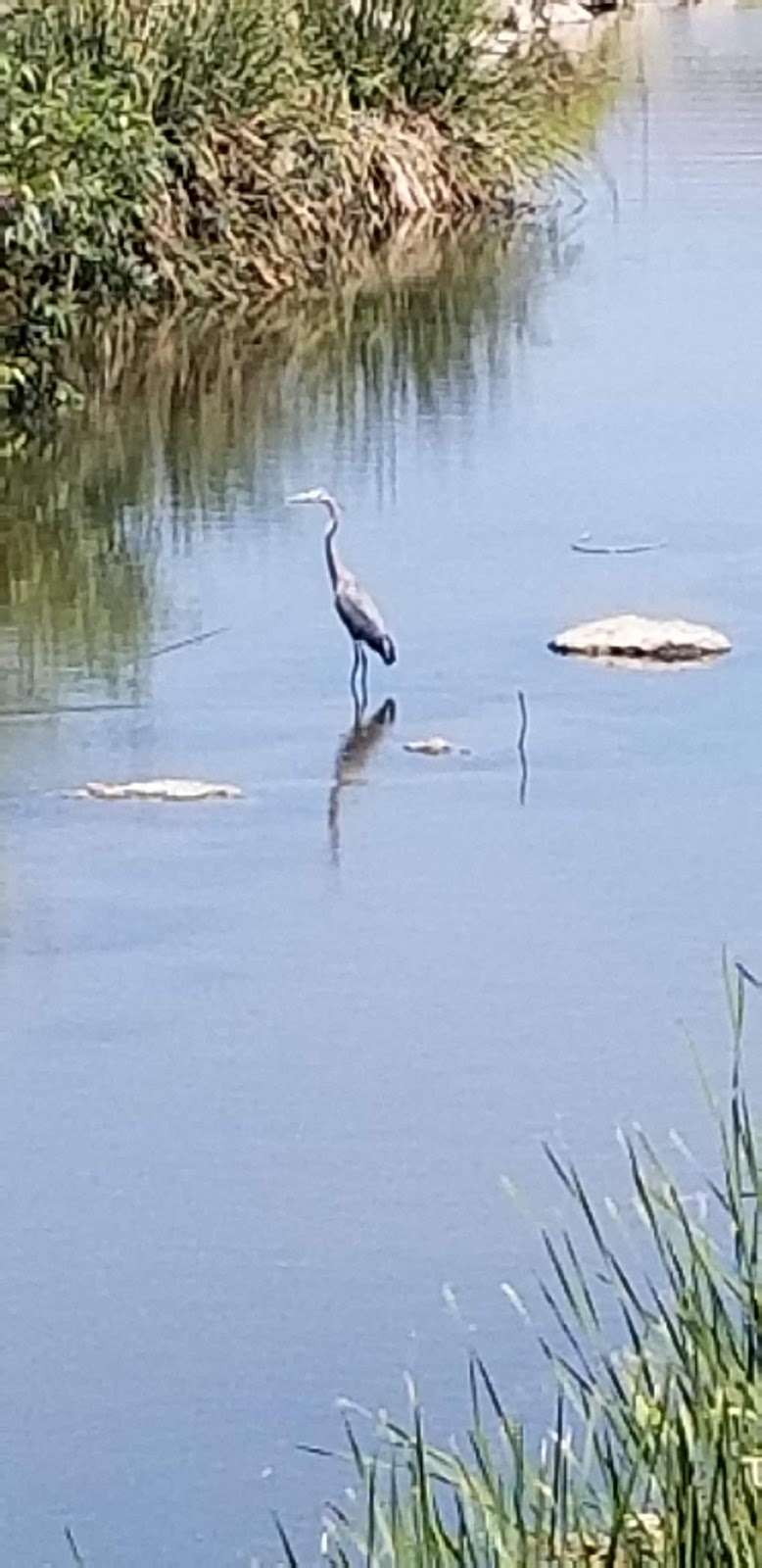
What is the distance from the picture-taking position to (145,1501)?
3439 millimetres

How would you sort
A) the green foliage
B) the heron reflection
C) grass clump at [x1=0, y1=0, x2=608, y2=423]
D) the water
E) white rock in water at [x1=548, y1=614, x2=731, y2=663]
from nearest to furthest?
the water
the heron reflection
white rock in water at [x1=548, y1=614, x2=731, y2=663]
grass clump at [x1=0, y1=0, x2=608, y2=423]
the green foliage

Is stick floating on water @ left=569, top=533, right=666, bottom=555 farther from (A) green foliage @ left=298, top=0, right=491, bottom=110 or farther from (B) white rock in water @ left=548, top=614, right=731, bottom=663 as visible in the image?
(A) green foliage @ left=298, top=0, right=491, bottom=110

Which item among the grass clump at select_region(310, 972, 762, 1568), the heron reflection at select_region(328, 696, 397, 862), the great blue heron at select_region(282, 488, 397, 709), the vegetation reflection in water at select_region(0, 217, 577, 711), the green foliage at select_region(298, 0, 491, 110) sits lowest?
the vegetation reflection in water at select_region(0, 217, 577, 711)

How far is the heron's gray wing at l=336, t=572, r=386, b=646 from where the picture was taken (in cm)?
631

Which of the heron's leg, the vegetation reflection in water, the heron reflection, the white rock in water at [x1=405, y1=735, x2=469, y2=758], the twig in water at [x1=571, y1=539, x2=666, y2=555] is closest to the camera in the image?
the heron reflection

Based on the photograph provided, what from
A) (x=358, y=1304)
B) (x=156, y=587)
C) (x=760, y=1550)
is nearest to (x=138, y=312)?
(x=156, y=587)

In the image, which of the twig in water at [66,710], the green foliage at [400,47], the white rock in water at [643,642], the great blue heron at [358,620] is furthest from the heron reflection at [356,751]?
the green foliage at [400,47]

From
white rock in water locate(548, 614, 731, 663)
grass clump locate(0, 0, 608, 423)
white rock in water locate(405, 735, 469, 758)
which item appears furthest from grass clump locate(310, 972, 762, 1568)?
grass clump locate(0, 0, 608, 423)

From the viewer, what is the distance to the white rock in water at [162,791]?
5.62 metres

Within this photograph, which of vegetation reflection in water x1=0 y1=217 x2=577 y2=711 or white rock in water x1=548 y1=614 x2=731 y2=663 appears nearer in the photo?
white rock in water x1=548 y1=614 x2=731 y2=663

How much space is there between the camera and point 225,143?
10.9 meters

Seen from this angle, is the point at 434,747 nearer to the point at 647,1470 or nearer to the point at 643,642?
the point at 643,642

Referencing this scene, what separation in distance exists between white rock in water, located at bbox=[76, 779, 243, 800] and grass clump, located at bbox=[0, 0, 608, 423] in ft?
10.4

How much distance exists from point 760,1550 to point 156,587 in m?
4.76
